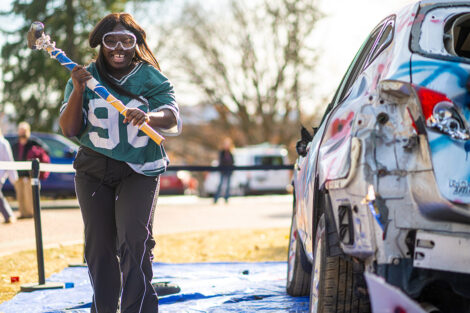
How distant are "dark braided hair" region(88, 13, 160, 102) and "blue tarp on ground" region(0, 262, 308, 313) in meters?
1.99

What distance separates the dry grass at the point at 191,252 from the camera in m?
8.19

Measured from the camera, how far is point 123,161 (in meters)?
4.29

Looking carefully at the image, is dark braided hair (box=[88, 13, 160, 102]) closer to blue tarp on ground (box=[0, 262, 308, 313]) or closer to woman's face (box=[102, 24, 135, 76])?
woman's face (box=[102, 24, 135, 76])

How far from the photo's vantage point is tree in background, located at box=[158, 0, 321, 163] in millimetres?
33356

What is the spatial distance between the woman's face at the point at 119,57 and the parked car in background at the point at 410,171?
54.5 inches

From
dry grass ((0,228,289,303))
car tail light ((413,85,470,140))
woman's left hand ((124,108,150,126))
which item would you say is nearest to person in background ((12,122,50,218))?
dry grass ((0,228,289,303))

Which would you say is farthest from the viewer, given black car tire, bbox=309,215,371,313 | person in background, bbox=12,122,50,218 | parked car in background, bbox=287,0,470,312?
person in background, bbox=12,122,50,218

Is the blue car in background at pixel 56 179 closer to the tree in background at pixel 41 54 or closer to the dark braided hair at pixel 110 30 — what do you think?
the tree in background at pixel 41 54

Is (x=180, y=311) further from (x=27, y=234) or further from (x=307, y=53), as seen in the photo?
(x=307, y=53)

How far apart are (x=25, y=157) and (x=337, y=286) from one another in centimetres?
1173

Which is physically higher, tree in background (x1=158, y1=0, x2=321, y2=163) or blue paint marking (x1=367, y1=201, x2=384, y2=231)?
tree in background (x1=158, y1=0, x2=321, y2=163)

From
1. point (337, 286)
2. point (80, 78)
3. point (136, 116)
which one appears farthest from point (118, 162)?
point (337, 286)

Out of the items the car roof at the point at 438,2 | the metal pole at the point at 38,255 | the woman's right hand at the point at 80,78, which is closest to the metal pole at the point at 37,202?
the metal pole at the point at 38,255

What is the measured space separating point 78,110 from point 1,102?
24.2m
